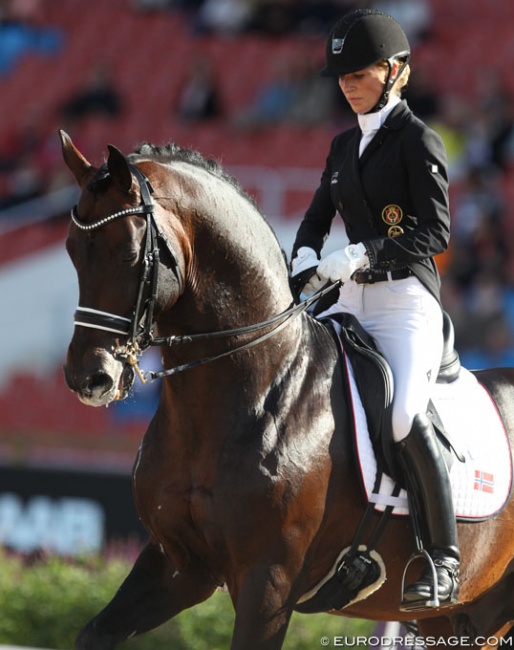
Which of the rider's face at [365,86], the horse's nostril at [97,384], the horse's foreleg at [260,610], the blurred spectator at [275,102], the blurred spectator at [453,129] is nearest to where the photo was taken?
the horse's nostril at [97,384]

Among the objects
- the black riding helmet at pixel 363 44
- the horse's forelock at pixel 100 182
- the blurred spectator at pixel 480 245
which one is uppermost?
the black riding helmet at pixel 363 44

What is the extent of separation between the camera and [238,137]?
14656 mm

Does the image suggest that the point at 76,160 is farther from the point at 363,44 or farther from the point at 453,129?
the point at 453,129

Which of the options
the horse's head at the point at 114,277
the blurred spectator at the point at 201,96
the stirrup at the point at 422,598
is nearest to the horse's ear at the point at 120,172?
the horse's head at the point at 114,277

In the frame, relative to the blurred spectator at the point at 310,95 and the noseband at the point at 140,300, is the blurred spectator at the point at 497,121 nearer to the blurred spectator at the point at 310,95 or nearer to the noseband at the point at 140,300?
the blurred spectator at the point at 310,95

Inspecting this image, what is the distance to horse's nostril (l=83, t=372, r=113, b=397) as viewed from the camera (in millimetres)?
3883

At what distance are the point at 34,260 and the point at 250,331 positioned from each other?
1028cm

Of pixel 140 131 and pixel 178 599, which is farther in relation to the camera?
pixel 140 131

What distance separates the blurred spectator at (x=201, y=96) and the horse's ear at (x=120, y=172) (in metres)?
11.1

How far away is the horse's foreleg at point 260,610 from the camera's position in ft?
13.6

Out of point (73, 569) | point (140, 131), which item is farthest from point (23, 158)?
point (73, 569)

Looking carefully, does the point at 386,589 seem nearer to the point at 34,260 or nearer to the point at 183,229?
the point at 183,229

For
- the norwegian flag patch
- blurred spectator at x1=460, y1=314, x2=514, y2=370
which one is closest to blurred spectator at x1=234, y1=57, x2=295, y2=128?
blurred spectator at x1=460, y1=314, x2=514, y2=370

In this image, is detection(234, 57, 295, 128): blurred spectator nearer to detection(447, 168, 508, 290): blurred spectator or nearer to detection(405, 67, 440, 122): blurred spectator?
detection(405, 67, 440, 122): blurred spectator
